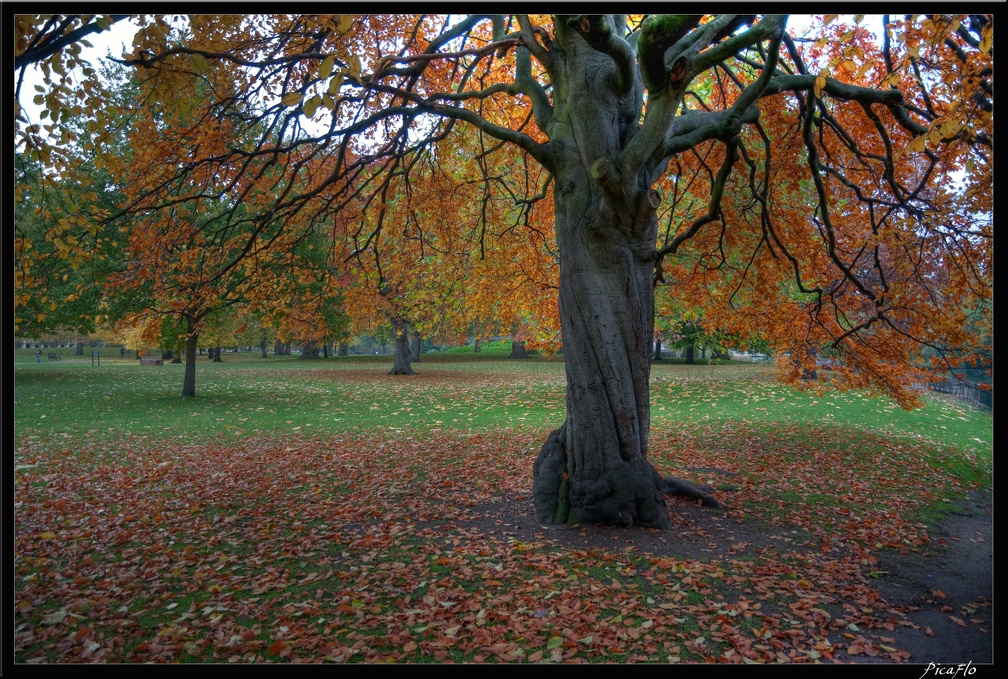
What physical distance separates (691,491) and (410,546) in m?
3.21

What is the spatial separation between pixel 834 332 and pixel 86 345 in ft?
114

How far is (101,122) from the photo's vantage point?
5.15 metres

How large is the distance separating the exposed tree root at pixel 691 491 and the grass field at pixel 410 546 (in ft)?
0.99

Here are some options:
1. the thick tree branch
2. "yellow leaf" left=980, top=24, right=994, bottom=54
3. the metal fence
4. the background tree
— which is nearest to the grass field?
the metal fence

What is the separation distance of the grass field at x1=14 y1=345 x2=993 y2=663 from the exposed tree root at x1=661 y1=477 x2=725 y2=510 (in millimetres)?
301

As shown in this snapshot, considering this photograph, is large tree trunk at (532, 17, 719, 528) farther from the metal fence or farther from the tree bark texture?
the metal fence

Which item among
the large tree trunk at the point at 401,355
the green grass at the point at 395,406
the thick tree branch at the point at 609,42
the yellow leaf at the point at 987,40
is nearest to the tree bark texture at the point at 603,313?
the thick tree branch at the point at 609,42

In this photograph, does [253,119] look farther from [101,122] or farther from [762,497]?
[762,497]

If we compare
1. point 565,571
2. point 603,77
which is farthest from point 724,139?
point 565,571

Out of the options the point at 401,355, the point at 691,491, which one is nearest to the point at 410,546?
the point at 691,491

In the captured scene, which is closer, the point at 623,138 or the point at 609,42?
the point at 609,42

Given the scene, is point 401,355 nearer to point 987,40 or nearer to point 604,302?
point 604,302

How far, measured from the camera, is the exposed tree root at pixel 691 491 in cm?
619

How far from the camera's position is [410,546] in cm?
511
